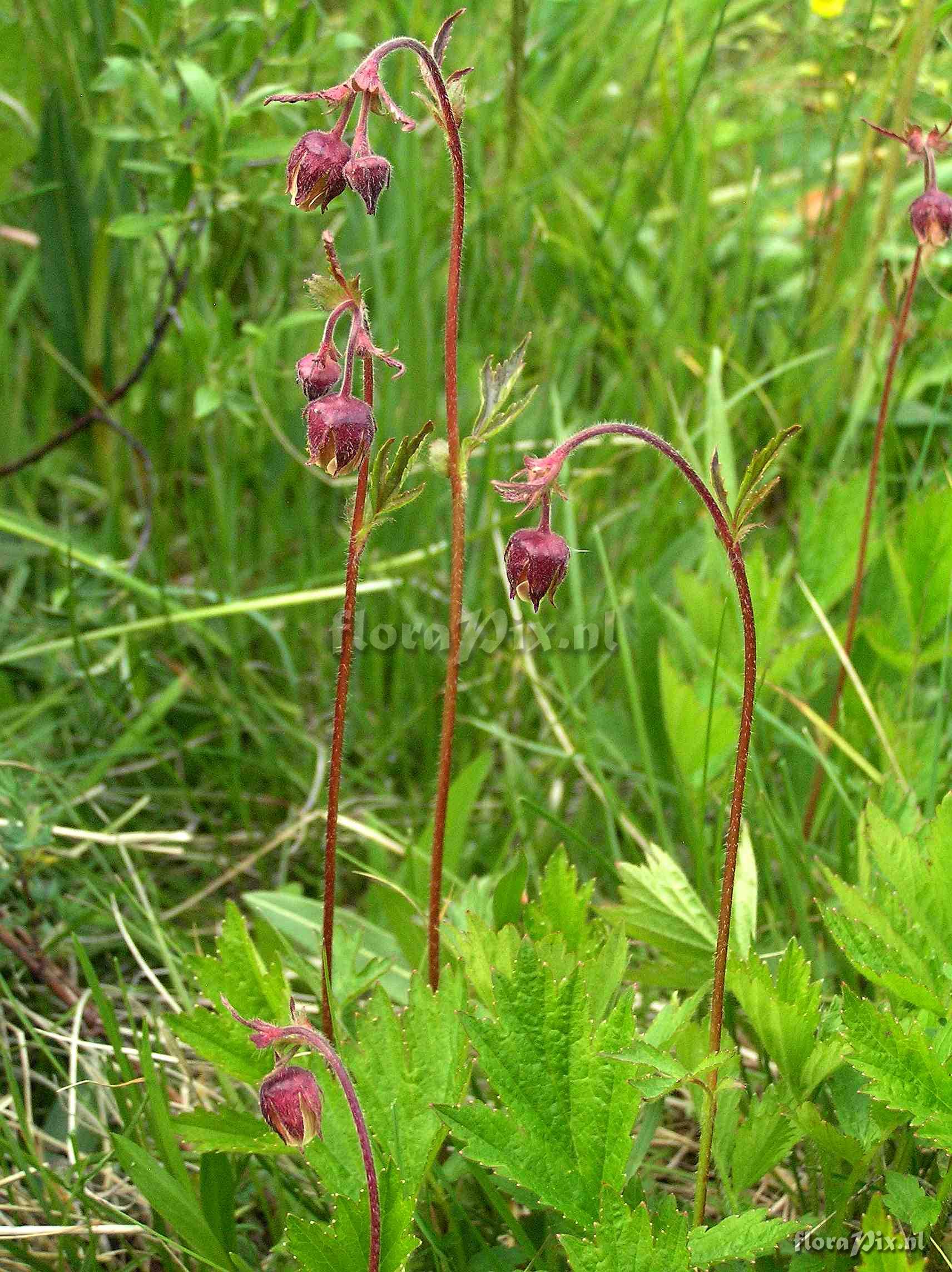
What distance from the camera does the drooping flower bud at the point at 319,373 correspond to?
1361mm

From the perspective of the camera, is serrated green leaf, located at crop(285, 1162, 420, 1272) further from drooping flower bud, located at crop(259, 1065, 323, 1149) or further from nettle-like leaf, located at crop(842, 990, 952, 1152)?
A: nettle-like leaf, located at crop(842, 990, 952, 1152)

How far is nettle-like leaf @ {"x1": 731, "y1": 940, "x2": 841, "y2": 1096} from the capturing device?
4.55ft

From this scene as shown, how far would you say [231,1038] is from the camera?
150 centimetres

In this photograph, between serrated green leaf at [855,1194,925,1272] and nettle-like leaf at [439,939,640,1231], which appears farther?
nettle-like leaf at [439,939,640,1231]

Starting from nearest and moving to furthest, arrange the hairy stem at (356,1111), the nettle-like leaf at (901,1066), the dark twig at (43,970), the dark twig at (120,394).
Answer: the hairy stem at (356,1111)
the nettle-like leaf at (901,1066)
the dark twig at (43,970)
the dark twig at (120,394)

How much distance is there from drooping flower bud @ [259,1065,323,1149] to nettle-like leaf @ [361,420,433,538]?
54cm

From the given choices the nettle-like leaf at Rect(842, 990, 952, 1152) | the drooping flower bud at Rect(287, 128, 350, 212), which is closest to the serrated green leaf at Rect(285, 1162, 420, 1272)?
the nettle-like leaf at Rect(842, 990, 952, 1152)

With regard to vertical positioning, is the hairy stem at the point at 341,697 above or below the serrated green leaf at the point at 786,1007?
above

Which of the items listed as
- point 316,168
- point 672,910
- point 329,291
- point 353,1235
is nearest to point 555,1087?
point 353,1235

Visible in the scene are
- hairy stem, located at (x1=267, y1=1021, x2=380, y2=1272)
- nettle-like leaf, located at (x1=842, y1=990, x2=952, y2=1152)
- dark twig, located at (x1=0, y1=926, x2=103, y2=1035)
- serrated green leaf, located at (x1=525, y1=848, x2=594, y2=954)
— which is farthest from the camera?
dark twig, located at (x1=0, y1=926, x2=103, y2=1035)

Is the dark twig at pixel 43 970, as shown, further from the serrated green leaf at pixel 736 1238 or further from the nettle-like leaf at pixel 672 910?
the serrated green leaf at pixel 736 1238

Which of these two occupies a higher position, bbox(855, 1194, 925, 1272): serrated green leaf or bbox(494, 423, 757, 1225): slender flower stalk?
bbox(494, 423, 757, 1225): slender flower stalk

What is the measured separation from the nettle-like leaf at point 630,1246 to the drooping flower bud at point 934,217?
1225 millimetres

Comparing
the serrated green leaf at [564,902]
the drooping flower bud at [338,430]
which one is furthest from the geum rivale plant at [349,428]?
the serrated green leaf at [564,902]
